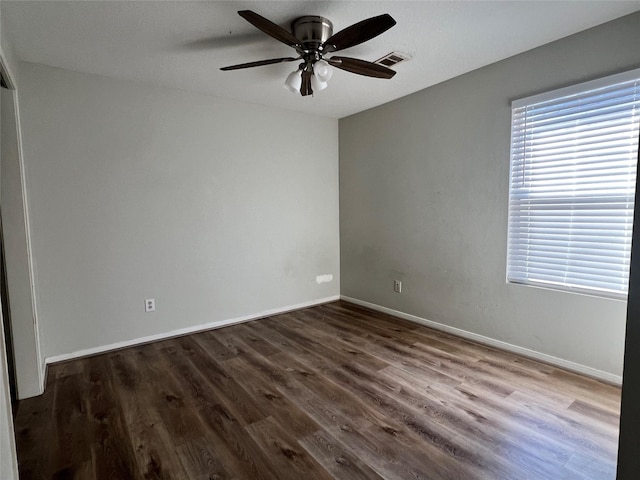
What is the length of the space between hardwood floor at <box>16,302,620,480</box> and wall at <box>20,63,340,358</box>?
0.55 metres

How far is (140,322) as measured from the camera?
3107 millimetres

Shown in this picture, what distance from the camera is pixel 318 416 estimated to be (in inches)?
77.7

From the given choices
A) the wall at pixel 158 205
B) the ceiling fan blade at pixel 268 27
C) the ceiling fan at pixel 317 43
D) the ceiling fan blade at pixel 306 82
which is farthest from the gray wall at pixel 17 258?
the ceiling fan blade at pixel 306 82

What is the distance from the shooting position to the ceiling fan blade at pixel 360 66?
2139 mm

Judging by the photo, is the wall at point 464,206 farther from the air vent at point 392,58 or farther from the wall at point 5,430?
the wall at point 5,430

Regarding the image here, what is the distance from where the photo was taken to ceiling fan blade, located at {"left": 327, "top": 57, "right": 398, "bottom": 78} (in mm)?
2139

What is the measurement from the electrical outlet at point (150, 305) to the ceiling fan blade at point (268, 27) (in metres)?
2.60

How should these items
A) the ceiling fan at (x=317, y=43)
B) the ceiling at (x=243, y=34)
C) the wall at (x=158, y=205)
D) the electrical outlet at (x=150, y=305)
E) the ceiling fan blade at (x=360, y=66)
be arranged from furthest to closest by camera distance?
1. the electrical outlet at (x=150, y=305)
2. the wall at (x=158, y=205)
3. the ceiling fan blade at (x=360, y=66)
4. the ceiling at (x=243, y=34)
5. the ceiling fan at (x=317, y=43)

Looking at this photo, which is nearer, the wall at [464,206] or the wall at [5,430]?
the wall at [5,430]

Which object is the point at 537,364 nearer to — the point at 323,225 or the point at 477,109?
the point at 477,109

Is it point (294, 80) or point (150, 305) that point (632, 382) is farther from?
point (150, 305)

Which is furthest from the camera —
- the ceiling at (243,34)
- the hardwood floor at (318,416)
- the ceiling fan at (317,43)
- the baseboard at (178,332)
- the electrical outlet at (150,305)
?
the electrical outlet at (150,305)

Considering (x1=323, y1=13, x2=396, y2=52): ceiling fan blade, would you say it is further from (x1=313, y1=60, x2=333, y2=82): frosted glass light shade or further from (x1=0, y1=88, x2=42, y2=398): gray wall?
(x1=0, y1=88, x2=42, y2=398): gray wall

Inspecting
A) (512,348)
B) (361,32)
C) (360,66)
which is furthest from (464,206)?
(361,32)
